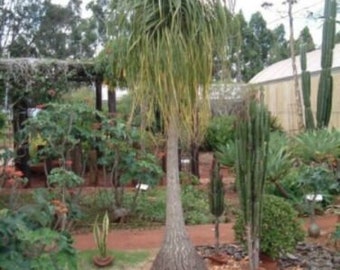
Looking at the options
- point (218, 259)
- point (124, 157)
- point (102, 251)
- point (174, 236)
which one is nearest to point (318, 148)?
point (124, 157)

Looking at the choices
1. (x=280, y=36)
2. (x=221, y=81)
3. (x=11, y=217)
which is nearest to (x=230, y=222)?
(x=221, y=81)

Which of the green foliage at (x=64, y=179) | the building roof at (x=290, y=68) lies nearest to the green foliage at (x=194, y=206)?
the green foliage at (x=64, y=179)

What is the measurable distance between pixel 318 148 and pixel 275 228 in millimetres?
4033

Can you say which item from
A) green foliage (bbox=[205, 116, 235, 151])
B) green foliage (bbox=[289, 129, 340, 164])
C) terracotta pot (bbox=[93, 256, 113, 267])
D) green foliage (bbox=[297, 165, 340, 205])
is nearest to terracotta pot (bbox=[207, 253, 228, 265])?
terracotta pot (bbox=[93, 256, 113, 267])

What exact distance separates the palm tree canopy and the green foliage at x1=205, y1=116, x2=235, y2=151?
9.52m

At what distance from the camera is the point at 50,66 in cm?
892

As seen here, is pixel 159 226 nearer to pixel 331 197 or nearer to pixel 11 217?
pixel 331 197

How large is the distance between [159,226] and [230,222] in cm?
101

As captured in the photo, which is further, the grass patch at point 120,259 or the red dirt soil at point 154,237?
the red dirt soil at point 154,237

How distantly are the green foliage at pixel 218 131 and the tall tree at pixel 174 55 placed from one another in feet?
31.2

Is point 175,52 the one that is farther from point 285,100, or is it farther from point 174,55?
point 285,100

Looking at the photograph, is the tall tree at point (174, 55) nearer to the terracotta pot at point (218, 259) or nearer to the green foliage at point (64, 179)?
the terracotta pot at point (218, 259)

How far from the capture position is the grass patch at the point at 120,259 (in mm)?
5137

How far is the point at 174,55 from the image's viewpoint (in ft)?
13.2
